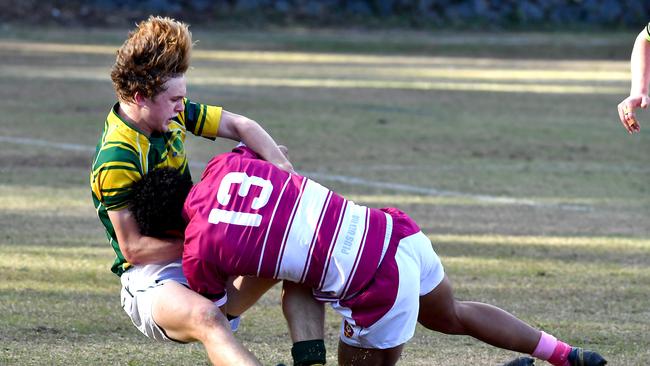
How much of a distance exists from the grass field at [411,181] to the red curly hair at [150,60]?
4.29ft

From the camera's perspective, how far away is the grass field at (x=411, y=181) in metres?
6.10

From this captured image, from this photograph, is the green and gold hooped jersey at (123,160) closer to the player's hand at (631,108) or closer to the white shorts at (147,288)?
the white shorts at (147,288)

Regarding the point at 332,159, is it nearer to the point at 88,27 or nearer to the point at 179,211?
the point at 179,211

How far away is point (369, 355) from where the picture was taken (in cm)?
459

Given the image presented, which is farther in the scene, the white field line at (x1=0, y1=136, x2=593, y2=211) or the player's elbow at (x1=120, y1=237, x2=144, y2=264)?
the white field line at (x1=0, y1=136, x2=593, y2=211)

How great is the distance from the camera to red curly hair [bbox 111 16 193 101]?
4668mm

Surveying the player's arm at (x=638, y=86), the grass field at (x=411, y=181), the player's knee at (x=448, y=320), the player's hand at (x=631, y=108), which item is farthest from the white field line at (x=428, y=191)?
the player's knee at (x=448, y=320)

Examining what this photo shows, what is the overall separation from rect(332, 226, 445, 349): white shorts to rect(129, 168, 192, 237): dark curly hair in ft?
2.05

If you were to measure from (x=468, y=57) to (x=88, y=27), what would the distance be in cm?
1079

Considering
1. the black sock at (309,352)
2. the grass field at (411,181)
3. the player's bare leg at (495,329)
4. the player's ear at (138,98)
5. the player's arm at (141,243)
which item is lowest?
the grass field at (411,181)

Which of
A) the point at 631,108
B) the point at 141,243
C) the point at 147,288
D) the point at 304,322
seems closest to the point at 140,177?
the point at 141,243

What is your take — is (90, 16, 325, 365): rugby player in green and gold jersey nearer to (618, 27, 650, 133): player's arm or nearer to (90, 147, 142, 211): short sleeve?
(90, 147, 142, 211): short sleeve

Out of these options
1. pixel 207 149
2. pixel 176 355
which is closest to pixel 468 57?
pixel 207 149

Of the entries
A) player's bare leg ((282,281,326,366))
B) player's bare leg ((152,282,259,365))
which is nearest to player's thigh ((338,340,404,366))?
player's bare leg ((282,281,326,366))
